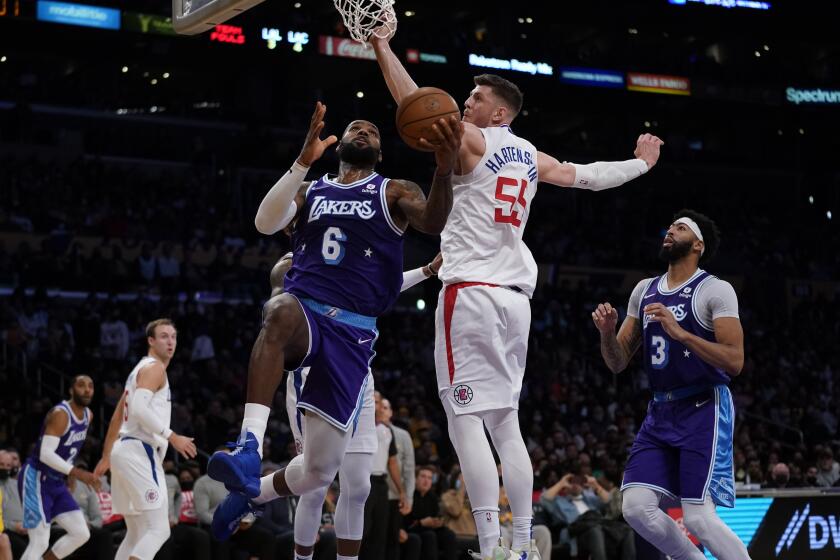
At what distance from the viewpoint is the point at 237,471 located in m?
5.52

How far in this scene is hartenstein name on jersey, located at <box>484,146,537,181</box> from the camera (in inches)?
280

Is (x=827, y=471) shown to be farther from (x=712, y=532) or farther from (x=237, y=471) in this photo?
(x=237, y=471)

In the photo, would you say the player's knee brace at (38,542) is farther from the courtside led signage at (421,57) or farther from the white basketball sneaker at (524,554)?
the courtside led signage at (421,57)

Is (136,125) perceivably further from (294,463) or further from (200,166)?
(294,463)

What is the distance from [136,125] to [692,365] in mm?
27197

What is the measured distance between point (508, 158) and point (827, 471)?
14.8m

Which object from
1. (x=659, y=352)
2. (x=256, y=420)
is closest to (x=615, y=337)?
(x=659, y=352)

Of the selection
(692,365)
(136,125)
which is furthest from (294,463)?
(136,125)

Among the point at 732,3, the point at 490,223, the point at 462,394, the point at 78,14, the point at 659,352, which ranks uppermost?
the point at 732,3

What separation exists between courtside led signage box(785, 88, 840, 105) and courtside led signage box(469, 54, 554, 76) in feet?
27.1

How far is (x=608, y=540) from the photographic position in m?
15.2

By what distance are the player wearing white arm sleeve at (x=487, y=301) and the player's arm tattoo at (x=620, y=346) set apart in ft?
3.39

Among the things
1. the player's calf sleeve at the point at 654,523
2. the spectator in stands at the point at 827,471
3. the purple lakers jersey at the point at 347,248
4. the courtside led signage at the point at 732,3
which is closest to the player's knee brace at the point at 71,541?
the purple lakers jersey at the point at 347,248

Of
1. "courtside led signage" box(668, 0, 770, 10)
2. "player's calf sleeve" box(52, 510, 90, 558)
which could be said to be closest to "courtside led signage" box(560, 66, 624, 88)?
"courtside led signage" box(668, 0, 770, 10)
